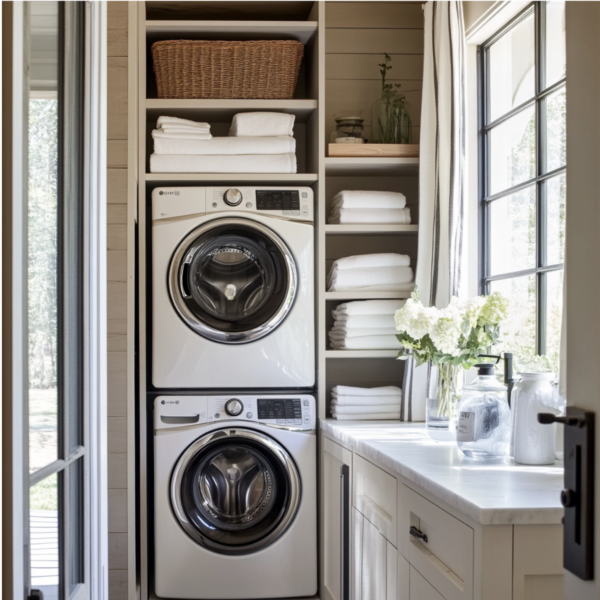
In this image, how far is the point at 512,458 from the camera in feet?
6.79

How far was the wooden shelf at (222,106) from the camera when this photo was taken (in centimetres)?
314

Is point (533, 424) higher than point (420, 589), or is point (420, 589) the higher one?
point (533, 424)

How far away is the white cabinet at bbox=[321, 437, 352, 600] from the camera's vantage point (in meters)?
2.66

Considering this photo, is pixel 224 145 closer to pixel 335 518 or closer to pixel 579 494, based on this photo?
pixel 335 518

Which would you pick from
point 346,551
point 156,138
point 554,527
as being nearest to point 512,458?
point 554,527

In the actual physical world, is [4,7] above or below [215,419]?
above

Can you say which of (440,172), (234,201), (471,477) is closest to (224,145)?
(234,201)

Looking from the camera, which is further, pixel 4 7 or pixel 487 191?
pixel 487 191

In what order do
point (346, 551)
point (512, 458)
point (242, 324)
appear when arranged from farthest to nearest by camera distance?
point (242, 324)
point (346, 551)
point (512, 458)

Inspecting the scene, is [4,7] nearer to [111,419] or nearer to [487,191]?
[111,419]

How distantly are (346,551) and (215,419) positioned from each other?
75 centimetres

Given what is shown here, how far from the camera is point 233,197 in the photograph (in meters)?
3.10

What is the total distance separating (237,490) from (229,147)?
1.39m

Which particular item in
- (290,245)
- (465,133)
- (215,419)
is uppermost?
(465,133)
